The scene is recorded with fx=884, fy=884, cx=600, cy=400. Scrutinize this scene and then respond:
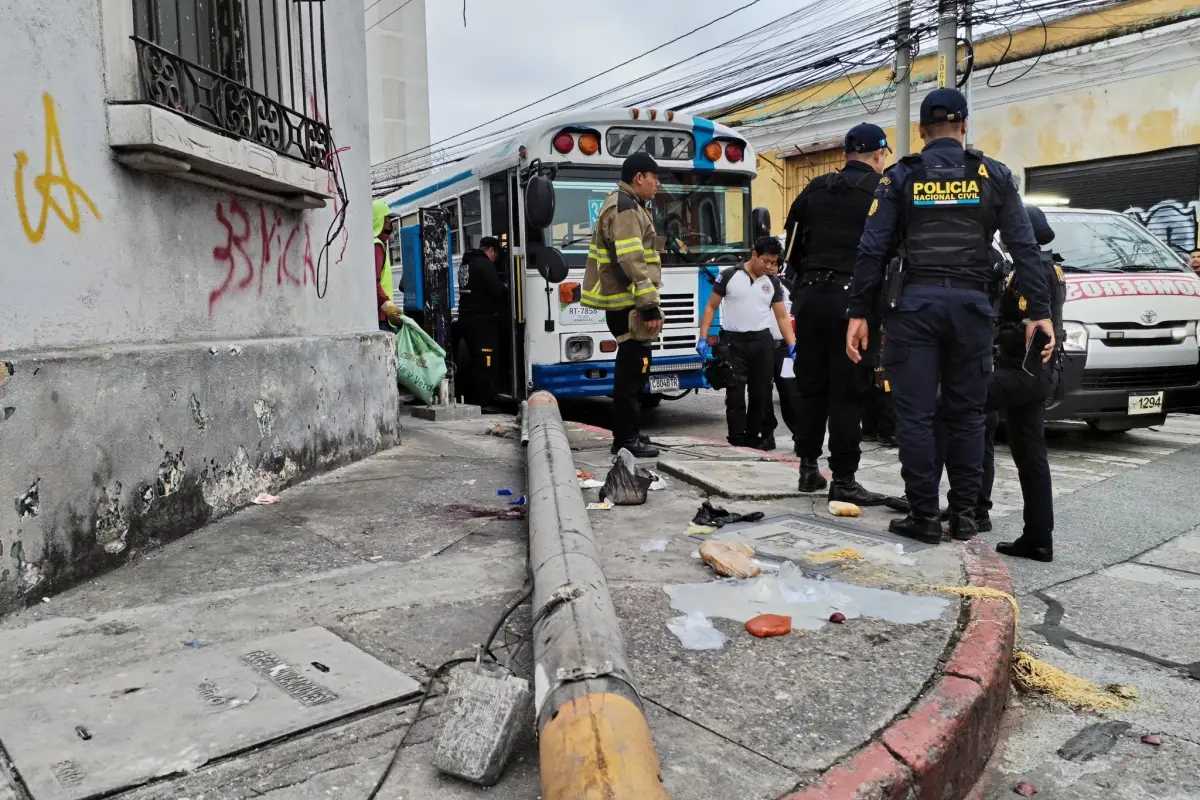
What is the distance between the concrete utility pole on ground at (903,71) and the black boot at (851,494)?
10.0m

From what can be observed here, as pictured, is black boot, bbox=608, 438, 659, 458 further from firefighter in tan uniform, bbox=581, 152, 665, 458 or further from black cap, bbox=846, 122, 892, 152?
black cap, bbox=846, 122, 892, 152

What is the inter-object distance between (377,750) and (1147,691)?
97.0 inches

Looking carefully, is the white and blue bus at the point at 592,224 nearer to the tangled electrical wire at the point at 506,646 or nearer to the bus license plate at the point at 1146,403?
the bus license plate at the point at 1146,403

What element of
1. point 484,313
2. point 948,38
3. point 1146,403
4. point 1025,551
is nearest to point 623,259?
point 1025,551

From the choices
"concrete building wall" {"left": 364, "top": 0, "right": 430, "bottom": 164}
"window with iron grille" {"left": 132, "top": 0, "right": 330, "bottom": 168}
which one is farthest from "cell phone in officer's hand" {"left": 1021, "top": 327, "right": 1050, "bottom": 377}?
"concrete building wall" {"left": 364, "top": 0, "right": 430, "bottom": 164}

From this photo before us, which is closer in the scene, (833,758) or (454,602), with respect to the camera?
(833,758)

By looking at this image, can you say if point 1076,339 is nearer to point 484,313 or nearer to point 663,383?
point 663,383

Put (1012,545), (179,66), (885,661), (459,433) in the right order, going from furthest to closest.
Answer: (459,433), (1012,545), (179,66), (885,661)

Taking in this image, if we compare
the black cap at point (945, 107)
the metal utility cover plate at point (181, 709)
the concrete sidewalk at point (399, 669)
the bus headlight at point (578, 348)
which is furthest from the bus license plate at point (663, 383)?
the metal utility cover plate at point (181, 709)

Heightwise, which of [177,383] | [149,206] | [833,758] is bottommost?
[833,758]

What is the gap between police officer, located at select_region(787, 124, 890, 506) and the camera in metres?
4.55

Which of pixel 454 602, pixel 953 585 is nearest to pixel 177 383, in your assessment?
pixel 454 602

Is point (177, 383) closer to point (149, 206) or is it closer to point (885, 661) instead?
point (149, 206)

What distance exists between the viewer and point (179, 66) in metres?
3.92
